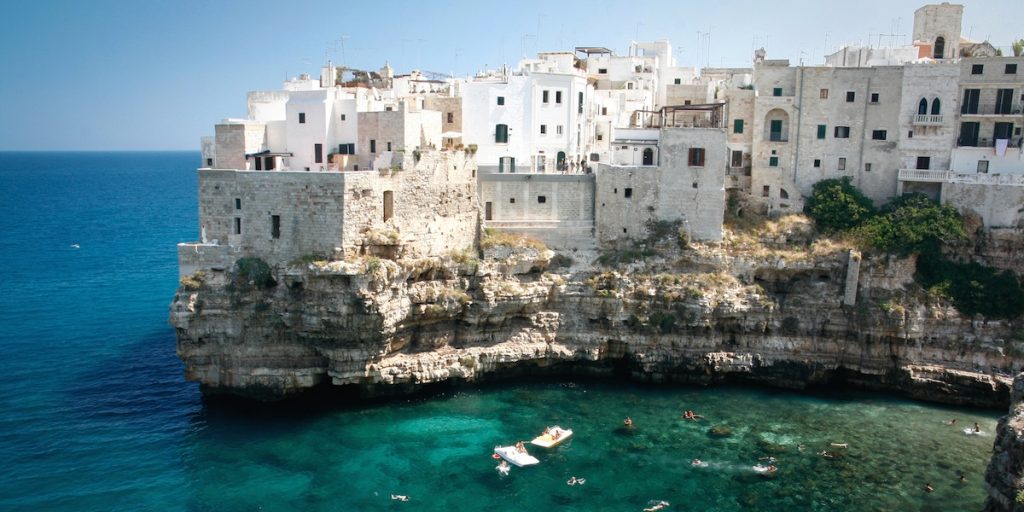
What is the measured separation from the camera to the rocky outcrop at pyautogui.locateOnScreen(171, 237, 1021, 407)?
1262 inches

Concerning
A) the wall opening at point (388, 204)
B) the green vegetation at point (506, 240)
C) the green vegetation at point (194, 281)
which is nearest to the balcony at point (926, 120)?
the green vegetation at point (506, 240)

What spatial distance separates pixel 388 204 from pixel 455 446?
10.9 m

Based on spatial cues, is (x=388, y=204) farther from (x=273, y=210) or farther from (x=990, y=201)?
(x=990, y=201)

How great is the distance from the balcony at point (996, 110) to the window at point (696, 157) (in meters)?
12.9

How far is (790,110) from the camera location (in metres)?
39.7

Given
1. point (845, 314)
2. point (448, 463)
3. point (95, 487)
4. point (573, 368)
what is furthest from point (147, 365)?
point (845, 314)

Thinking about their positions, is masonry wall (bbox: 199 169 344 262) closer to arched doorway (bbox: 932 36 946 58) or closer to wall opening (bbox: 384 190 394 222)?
wall opening (bbox: 384 190 394 222)

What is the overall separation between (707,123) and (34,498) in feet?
114

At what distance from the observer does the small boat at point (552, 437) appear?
29141 millimetres

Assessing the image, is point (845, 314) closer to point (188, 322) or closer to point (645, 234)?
point (645, 234)

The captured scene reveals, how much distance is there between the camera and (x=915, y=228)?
36.0 metres

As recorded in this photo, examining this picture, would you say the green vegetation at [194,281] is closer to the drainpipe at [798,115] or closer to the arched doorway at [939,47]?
the drainpipe at [798,115]

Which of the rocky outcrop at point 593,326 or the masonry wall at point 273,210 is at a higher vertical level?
the masonry wall at point 273,210

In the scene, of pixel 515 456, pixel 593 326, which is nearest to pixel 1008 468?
pixel 515 456
